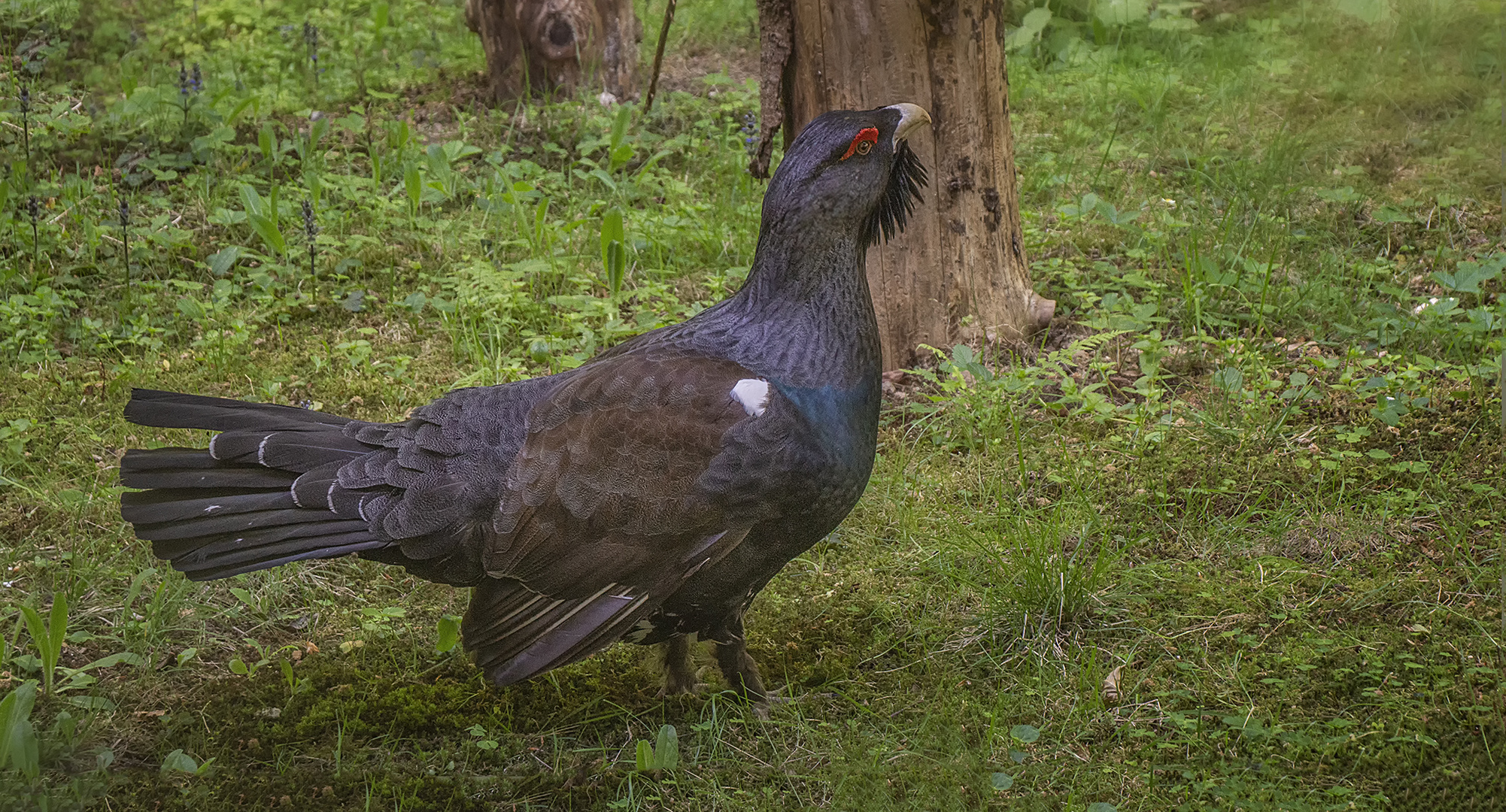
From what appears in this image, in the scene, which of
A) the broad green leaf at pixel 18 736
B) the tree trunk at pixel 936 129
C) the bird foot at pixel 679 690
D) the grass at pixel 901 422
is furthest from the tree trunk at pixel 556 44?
the broad green leaf at pixel 18 736

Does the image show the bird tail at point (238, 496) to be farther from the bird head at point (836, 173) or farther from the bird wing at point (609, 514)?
the bird head at point (836, 173)

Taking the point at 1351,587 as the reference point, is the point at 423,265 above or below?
above

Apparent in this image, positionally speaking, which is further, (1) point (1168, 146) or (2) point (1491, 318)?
(1) point (1168, 146)

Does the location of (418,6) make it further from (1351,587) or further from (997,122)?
(1351,587)

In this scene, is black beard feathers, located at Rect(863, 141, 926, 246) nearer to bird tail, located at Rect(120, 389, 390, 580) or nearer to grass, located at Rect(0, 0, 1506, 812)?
grass, located at Rect(0, 0, 1506, 812)

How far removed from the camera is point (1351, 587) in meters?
3.86

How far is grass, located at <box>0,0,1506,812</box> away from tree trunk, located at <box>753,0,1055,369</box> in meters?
0.28

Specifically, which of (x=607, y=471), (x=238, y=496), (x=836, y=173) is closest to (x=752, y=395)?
(x=607, y=471)

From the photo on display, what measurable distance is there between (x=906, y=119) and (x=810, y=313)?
70cm

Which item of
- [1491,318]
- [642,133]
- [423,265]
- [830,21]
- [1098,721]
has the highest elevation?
[830,21]

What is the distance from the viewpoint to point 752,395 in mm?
3266

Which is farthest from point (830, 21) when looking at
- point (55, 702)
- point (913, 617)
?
point (55, 702)

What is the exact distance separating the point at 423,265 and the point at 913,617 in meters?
3.33

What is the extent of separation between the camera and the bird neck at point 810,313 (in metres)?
3.38
